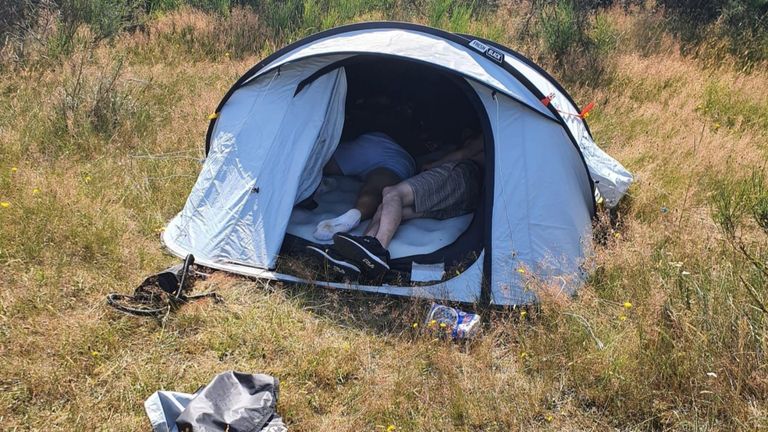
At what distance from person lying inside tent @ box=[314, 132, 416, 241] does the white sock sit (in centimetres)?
8

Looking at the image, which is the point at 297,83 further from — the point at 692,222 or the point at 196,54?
the point at 196,54

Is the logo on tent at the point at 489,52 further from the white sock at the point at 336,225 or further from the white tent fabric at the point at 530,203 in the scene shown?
the white sock at the point at 336,225

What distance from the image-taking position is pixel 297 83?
396 cm

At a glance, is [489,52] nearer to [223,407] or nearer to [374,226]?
[374,226]

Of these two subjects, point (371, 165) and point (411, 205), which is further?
point (371, 165)

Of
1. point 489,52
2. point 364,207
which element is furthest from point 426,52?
point 364,207

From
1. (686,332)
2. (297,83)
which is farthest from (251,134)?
(686,332)

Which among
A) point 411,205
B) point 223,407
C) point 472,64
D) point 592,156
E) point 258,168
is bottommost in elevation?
point 223,407

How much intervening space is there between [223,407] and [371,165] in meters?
2.39

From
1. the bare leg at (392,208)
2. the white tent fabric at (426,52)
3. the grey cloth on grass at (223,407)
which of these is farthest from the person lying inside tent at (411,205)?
the grey cloth on grass at (223,407)

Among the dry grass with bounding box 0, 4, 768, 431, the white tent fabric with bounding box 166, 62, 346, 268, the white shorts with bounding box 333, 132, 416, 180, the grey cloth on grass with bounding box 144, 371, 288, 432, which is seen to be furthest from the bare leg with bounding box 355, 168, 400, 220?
the grey cloth on grass with bounding box 144, 371, 288, 432

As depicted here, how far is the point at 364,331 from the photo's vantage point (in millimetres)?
3229

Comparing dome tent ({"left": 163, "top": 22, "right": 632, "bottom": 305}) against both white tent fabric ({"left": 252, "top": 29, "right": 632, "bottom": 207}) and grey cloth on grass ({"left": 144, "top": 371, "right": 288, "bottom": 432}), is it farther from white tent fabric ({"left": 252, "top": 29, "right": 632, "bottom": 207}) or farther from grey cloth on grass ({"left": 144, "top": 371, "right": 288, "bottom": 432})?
grey cloth on grass ({"left": 144, "top": 371, "right": 288, "bottom": 432})

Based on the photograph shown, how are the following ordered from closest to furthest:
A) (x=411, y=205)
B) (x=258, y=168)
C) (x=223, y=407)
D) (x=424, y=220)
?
(x=223, y=407) < (x=258, y=168) < (x=411, y=205) < (x=424, y=220)
